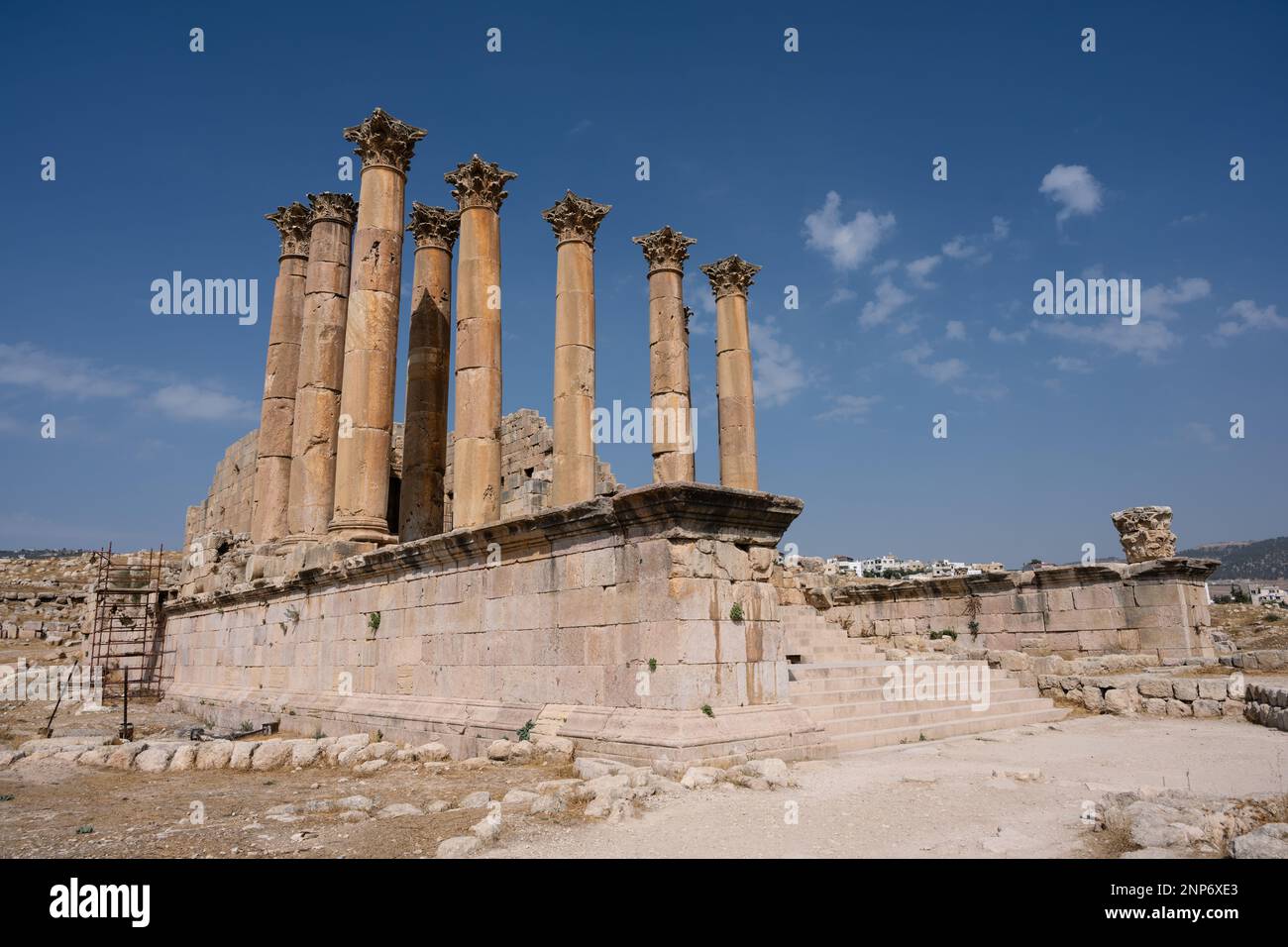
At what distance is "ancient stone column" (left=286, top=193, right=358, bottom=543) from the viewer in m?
16.1

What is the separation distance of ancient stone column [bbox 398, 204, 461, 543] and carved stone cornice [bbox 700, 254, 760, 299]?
6.12m

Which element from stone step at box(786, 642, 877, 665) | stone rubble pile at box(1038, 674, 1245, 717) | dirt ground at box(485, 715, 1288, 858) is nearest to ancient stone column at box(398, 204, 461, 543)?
stone step at box(786, 642, 877, 665)

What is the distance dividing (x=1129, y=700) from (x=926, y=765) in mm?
5944

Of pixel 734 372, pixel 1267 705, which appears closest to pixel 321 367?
pixel 734 372

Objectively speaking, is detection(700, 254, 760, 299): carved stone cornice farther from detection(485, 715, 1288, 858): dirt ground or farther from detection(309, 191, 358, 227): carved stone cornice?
detection(485, 715, 1288, 858): dirt ground

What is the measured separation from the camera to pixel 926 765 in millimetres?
7965

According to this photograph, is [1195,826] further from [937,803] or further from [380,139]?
[380,139]

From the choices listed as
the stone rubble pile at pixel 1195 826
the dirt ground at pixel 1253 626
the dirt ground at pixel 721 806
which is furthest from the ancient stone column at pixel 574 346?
the dirt ground at pixel 1253 626

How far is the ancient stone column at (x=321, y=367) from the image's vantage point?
52.9 feet

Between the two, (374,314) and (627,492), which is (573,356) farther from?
(627,492)

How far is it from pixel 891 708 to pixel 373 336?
10486 millimetres

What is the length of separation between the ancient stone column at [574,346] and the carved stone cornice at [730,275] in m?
4.13
